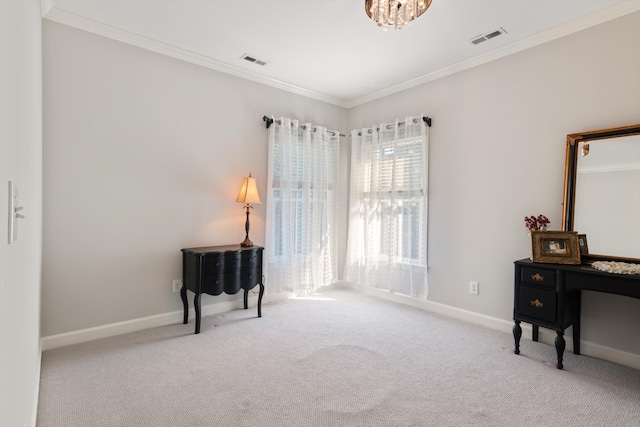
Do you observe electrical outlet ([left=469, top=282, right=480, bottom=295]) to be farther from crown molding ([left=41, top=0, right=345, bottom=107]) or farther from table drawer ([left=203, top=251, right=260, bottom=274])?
crown molding ([left=41, top=0, right=345, bottom=107])

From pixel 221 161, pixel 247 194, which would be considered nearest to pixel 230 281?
pixel 247 194

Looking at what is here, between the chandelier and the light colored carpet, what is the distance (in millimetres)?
2363

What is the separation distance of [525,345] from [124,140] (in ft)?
12.9

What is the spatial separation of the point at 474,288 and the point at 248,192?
253 centimetres

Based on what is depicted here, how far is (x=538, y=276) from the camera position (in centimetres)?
250

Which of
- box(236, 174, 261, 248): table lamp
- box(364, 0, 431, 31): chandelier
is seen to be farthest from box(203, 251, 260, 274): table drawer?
box(364, 0, 431, 31): chandelier

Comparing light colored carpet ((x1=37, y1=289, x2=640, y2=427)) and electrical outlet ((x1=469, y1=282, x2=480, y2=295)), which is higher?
electrical outlet ((x1=469, y1=282, x2=480, y2=295))

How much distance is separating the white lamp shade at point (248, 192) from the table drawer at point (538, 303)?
2.57 m

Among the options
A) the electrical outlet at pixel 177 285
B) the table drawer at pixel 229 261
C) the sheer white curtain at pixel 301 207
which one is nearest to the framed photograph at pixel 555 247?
the sheer white curtain at pixel 301 207

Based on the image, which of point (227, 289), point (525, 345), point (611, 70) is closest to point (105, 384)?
point (227, 289)

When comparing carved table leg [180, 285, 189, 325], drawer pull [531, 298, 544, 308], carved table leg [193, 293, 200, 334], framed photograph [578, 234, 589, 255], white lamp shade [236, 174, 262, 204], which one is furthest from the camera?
white lamp shade [236, 174, 262, 204]

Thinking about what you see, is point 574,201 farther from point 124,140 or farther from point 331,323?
point 124,140

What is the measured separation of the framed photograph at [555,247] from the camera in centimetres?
243

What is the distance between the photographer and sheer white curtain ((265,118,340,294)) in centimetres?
389
